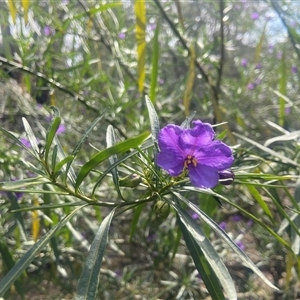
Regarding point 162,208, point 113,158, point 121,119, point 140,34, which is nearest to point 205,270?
point 162,208

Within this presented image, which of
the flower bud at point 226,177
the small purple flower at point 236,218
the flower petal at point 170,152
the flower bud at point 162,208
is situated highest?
the flower petal at point 170,152

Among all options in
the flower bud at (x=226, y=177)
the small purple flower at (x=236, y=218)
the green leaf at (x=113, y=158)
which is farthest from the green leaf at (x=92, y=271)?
the small purple flower at (x=236, y=218)

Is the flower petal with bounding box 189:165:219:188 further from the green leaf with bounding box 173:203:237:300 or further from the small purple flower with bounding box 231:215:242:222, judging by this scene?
the small purple flower with bounding box 231:215:242:222

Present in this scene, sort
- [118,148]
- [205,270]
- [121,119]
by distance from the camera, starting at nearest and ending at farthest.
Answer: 1. [118,148]
2. [205,270]
3. [121,119]

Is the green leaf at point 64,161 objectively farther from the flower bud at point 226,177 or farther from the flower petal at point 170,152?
the flower bud at point 226,177

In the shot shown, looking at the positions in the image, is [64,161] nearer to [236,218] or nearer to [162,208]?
[162,208]

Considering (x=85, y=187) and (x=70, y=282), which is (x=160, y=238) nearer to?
(x=70, y=282)

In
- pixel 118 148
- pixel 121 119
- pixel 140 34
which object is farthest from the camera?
pixel 121 119

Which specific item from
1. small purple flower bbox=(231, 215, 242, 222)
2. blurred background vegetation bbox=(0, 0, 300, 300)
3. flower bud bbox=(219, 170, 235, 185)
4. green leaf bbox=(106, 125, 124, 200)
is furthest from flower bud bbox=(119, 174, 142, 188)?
small purple flower bbox=(231, 215, 242, 222)

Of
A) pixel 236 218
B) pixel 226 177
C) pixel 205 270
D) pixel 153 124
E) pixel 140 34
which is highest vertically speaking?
pixel 140 34
